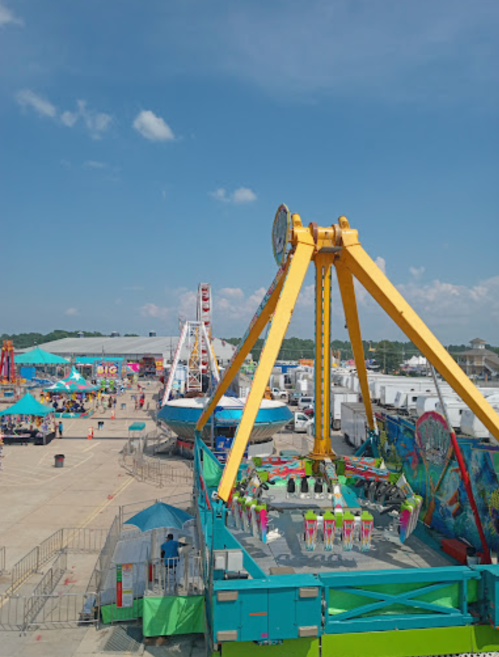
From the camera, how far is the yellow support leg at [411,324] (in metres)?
9.73

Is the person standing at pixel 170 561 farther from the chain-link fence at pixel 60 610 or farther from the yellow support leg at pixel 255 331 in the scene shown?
the yellow support leg at pixel 255 331

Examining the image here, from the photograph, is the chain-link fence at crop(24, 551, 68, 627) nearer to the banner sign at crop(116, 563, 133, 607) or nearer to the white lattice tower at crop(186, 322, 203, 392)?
the banner sign at crop(116, 563, 133, 607)

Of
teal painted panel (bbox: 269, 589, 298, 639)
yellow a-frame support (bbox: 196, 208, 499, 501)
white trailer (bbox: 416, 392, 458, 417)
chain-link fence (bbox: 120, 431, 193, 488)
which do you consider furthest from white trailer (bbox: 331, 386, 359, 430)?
teal painted panel (bbox: 269, 589, 298, 639)

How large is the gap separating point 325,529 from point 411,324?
4.45 metres

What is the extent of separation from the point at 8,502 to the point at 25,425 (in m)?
21.4

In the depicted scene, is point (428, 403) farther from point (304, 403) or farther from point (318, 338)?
point (304, 403)

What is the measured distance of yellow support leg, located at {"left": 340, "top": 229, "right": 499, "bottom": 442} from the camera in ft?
31.9

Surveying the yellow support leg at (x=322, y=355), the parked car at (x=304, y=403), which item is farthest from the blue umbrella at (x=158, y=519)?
the parked car at (x=304, y=403)

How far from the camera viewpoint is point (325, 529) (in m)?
10.4

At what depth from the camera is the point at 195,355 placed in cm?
5094

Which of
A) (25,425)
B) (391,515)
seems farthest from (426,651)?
(25,425)

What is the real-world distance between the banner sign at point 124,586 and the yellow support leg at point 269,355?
2797mm

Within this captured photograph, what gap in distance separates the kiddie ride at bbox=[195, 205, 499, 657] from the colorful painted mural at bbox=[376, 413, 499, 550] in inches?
12.7

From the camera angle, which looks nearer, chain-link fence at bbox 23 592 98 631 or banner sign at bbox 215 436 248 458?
chain-link fence at bbox 23 592 98 631
